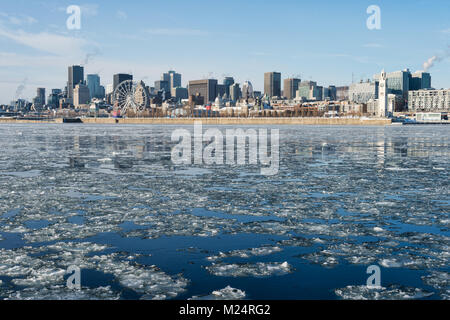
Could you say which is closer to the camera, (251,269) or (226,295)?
(226,295)

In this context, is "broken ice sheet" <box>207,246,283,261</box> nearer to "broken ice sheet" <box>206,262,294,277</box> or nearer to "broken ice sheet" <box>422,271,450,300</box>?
"broken ice sheet" <box>206,262,294,277</box>

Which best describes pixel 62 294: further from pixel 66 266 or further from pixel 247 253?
pixel 247 253

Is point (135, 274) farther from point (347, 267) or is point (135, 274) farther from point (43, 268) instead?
point (347, 267)

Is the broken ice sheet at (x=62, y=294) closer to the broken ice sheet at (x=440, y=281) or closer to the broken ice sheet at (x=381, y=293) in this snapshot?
the broken ice sheet at (x=381, y=293)

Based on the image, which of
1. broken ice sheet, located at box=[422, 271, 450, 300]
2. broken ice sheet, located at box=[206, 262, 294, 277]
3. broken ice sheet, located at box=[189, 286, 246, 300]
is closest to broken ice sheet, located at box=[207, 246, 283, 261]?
broken ice sheet, located at box=[206, 262, 294, 277]

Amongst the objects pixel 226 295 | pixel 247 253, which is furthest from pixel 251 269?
pixel 226 295

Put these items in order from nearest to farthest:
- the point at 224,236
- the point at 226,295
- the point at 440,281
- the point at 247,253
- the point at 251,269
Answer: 1. the point at 226,295
2. the point at 440,281
3. the point at 251,269
4. the point at 247,253
5. the point at 224,236

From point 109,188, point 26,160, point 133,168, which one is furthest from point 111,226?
point 26,160
